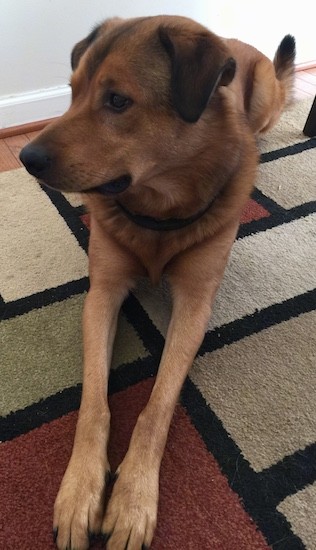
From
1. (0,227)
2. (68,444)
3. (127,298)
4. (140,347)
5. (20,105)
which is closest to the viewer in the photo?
(68,444)

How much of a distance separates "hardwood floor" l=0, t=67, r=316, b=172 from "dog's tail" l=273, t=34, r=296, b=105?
0.29 metres

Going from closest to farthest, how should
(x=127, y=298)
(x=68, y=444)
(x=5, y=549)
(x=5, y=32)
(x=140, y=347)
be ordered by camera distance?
(x=5, y=549) < (x=68, y=444) < (x=140, y=347) < (x=127, y=298) < (x=5, y=32)

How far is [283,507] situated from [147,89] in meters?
0.79

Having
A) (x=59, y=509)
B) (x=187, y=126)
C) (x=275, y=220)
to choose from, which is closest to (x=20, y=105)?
(x=275, y=220)

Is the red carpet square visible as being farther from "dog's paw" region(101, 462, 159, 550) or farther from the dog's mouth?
the dog's mouth

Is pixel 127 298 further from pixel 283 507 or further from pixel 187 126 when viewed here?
pixel 283 507

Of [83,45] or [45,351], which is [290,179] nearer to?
[83,45]

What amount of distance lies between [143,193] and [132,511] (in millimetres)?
644

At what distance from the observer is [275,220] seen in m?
1.63

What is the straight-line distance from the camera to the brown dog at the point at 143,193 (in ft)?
2.99

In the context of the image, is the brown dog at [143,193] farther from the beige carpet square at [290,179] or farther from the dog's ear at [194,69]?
the beige carpet square at [290,179]

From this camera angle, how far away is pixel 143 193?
45.9 inches

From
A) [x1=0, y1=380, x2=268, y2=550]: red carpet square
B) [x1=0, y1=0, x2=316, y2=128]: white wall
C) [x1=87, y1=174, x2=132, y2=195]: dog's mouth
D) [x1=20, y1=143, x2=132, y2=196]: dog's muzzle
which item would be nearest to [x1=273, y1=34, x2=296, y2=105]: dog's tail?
[x1=0, y1=0, x2=316, y2=128]: white wall

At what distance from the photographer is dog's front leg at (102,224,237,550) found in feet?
2.84
